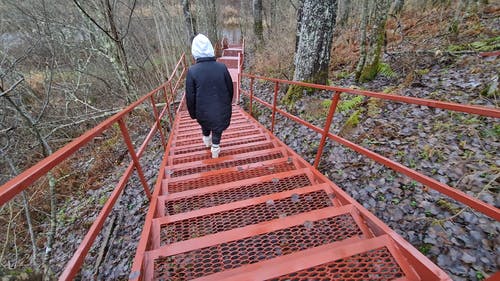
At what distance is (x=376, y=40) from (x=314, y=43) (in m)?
1.34

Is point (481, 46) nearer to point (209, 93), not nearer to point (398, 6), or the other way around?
point (398, 6)

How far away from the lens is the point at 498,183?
2.37 m

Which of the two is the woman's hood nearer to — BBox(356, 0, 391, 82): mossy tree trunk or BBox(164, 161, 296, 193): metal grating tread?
BBox(164, 161, 296, 193): metal grating tread

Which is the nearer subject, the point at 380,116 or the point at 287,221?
the point at 287,221

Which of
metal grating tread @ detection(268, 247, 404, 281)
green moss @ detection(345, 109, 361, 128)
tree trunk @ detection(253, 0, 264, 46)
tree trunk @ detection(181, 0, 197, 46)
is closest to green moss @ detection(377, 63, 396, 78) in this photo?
green moss @ detection(345, 109, 361, 128)

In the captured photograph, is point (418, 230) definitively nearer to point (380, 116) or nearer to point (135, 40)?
point (380, 116)

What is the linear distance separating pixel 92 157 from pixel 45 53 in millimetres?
4964

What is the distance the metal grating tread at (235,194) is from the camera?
2.50 metres

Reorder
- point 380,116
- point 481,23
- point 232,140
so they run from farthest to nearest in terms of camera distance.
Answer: point 481,23 < point 232,140 < point 380,116

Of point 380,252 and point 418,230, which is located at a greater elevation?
point 380,252

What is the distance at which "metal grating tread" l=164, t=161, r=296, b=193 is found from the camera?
291cm

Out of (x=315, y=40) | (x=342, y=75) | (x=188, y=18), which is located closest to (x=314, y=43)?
(x=315, y=40)

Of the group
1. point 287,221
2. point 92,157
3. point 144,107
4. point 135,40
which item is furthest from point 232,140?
point 135,40

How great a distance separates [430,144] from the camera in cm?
311
